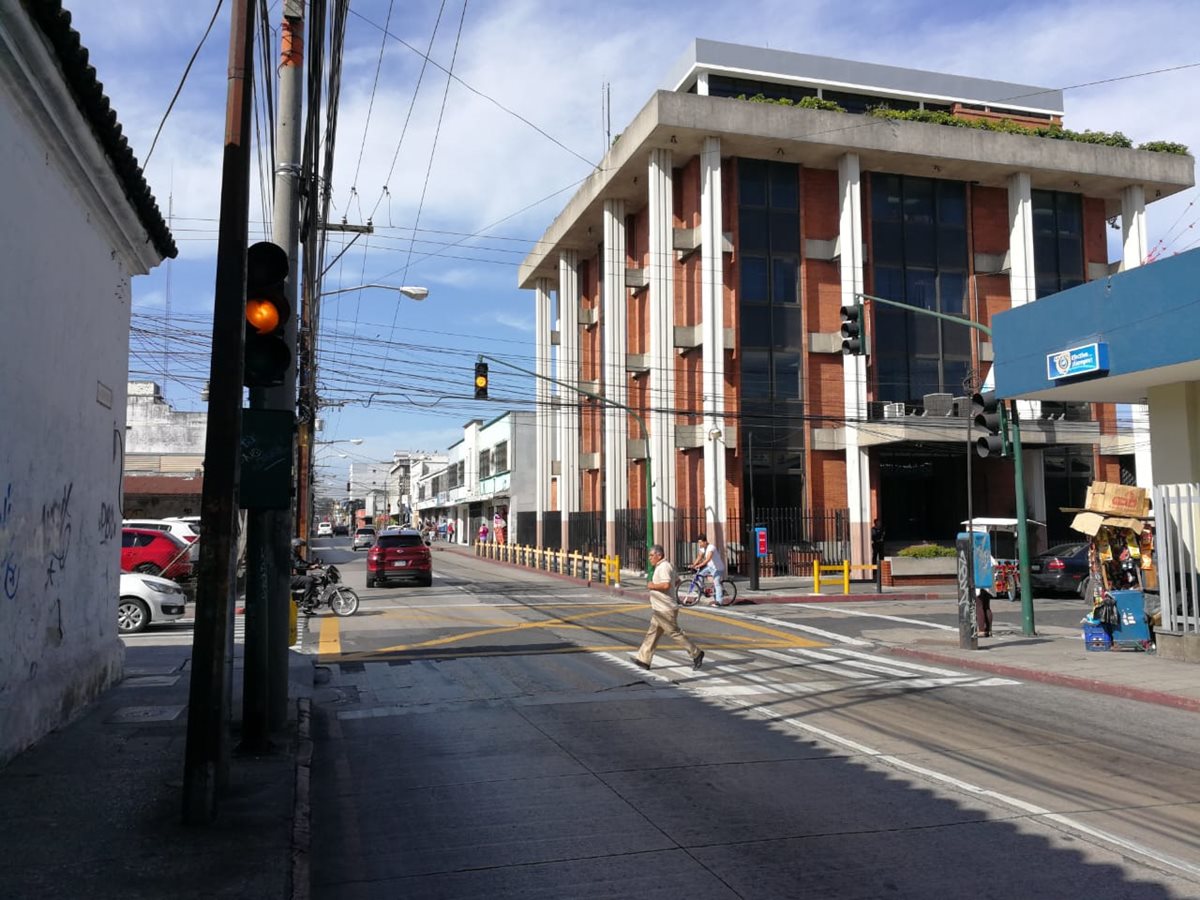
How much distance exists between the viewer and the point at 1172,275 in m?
14.3

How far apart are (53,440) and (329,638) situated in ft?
31.3

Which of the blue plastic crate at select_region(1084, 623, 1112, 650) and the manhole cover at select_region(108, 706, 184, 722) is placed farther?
the blue plastic crate at select_region(1084, 623, 1112, 650)

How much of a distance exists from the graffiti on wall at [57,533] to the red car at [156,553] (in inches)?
635

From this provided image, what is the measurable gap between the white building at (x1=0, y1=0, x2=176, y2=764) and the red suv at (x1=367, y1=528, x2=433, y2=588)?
62.3 ft

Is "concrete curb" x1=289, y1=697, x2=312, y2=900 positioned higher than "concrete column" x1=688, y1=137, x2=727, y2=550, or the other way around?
"concrete column" x1=688, y1=137, x2=727, y2=550

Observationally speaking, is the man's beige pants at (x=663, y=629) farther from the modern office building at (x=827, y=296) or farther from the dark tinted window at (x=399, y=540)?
the modern office building at (x=827, y=296)

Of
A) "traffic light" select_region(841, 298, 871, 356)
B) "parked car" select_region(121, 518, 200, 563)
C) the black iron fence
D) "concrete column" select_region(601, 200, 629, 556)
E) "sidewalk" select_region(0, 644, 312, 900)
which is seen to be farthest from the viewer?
the black iron fence

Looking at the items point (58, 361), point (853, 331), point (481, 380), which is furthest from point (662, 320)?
point (58, 361)

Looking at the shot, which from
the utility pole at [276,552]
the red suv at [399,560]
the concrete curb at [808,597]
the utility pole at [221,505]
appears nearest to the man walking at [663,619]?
the utility pole at [276,552]

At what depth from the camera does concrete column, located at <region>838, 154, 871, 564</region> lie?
118 ft

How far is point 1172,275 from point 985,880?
11762 millimetres

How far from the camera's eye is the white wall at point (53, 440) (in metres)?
7.32

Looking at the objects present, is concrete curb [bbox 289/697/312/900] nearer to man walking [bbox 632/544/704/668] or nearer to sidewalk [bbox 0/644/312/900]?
sidewalk [bbox 0/644/312/900]

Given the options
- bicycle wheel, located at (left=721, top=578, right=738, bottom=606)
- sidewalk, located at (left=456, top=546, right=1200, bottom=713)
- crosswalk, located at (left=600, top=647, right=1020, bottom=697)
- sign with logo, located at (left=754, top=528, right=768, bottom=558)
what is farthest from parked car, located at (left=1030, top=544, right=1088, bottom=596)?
crosswalk, located at (left=600, top=647, right=1020, bottom=697)
